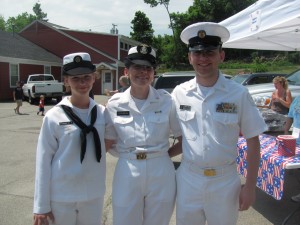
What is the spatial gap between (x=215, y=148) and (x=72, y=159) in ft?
3.37

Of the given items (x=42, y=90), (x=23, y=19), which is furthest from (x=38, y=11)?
(x=42, y=90)

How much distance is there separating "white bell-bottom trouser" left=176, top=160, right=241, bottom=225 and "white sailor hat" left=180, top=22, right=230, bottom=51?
2.84 feet

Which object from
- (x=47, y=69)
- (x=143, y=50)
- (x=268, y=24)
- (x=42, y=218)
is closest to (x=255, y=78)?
(x=268, y=24)

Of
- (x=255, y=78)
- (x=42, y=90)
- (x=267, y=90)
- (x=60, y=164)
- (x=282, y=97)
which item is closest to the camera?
(x=60, y=164)

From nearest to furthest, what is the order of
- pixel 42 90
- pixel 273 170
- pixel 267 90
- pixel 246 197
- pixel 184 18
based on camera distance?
pixel 246 197 < pixel 273 170 < pixel 267 90 < pixel 42 90 < pixel 184 18

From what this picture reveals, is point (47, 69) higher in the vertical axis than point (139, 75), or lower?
higher

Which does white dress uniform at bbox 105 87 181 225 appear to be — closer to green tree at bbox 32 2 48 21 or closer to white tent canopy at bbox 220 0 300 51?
white tent canopy at bbox 220 0 300 51

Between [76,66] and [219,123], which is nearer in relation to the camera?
[219,123]

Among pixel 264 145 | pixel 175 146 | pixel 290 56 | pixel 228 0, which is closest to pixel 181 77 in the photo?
pixel 264 145

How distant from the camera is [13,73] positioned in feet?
82.9

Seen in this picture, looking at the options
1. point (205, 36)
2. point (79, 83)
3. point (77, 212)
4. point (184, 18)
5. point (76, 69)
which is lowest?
point (77, 212)

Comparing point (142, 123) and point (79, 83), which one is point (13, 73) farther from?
point (142, 123)

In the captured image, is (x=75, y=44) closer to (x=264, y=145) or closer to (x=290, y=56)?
(x=290, y=56)

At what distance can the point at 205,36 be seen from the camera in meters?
2.47
